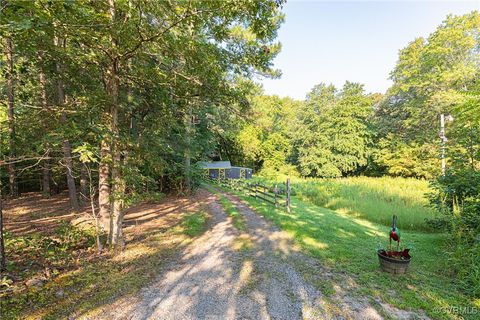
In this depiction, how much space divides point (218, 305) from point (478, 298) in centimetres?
378

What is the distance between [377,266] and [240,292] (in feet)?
9.23

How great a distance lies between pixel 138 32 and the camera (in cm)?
418

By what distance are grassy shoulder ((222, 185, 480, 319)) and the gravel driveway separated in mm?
316

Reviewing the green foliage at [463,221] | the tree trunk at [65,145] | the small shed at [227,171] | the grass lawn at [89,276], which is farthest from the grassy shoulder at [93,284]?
the small shed at [227,171]

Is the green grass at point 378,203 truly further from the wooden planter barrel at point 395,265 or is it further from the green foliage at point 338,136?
the green foliage at point 338,136

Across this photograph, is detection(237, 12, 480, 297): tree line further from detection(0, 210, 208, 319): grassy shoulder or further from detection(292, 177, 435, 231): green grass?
detection(0, 210, 208, 319): grassy shoulder

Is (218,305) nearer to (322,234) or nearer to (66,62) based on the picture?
(322,234)

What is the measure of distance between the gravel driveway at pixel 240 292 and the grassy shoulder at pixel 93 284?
1.06ft

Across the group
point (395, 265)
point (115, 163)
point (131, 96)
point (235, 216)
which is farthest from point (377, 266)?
point (131, 96)

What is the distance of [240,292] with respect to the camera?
12.1ft

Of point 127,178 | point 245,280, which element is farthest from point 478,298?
point 127,178

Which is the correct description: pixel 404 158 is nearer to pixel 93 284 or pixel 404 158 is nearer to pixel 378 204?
pixel 378 204

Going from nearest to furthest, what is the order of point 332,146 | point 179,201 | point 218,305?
point 218,305 → point 179,201 → point 332,146

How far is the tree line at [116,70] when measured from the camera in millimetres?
3955
